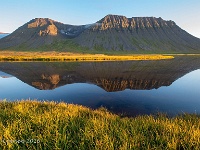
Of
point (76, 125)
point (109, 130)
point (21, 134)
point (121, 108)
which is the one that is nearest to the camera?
point (21, 134)

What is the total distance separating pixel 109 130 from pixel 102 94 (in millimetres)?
19751

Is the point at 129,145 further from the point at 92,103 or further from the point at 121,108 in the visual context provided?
the point at 92,103

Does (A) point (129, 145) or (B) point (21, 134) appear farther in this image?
(B) point (21, 134)

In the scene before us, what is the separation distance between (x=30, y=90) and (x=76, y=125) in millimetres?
24304

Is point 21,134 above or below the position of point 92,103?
above

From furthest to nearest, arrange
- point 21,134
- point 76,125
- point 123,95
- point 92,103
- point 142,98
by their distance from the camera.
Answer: point 123,95, point 142,98, point 92,103, point 76,125, point 21,134

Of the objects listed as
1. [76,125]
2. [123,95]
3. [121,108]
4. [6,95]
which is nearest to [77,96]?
[123,95]

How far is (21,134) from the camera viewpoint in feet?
30.3

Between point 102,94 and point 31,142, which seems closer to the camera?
point 31,142

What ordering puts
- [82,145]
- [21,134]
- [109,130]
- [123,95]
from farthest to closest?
[123,95], [109,130], [21,134], [82,145]

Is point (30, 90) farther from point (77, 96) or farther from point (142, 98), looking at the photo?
point (142, 98)

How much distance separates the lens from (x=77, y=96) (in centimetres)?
2831

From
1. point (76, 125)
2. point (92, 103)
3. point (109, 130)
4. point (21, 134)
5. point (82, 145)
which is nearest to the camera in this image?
point (82, 145)

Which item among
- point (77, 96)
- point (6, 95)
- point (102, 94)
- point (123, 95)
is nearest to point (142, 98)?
point (123, 95)
